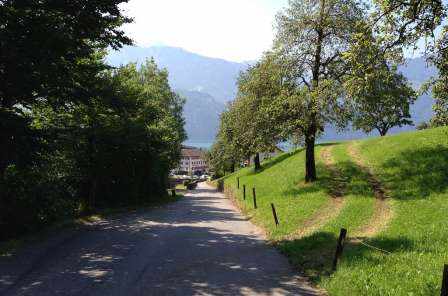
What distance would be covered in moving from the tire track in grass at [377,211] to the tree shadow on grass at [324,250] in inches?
50.8

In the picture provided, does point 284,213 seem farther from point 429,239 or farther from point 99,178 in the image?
point 99,178

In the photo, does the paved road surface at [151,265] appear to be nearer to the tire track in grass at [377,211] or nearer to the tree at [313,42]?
the tire track in grass at [377,211]

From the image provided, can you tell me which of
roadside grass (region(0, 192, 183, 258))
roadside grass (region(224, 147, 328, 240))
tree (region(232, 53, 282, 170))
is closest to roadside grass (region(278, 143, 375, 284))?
roadside grass (region(224, 147, 328, 240))

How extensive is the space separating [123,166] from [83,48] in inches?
643

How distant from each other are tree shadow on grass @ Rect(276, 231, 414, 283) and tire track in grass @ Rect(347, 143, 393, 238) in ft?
4.23

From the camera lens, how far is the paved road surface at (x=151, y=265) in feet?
37.3

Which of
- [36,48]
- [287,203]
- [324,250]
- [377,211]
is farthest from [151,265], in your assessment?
[287,203]

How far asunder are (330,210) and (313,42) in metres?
11.6

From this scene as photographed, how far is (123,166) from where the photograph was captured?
33938mm

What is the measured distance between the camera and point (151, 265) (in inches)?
547

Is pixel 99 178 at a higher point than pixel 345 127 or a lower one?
lower

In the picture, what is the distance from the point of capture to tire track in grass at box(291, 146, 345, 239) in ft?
60.6

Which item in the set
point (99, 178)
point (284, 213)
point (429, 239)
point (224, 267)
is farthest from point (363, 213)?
point (99, 178)

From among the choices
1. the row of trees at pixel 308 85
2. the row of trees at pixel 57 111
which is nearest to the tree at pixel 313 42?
the row of trees at pixel 308 85
